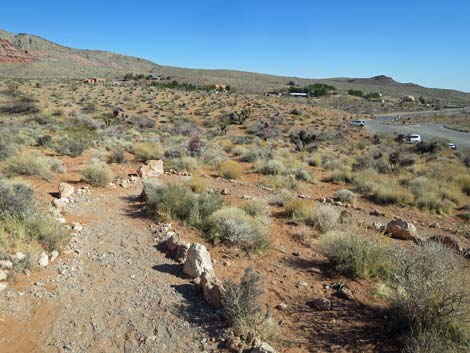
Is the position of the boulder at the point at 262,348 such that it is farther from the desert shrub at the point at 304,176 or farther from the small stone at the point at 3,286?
the desert shrub at the point at 304,176

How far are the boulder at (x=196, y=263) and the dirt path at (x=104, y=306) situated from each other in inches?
6.5

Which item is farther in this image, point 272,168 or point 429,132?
point 429,132

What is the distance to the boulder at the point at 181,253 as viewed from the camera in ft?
17.9

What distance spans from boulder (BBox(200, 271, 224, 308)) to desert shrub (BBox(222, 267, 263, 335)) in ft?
0.47

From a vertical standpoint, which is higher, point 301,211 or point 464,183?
point 464,183

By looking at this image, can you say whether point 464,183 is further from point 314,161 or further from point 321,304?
point 321,304

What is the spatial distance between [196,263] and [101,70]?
3796 inches

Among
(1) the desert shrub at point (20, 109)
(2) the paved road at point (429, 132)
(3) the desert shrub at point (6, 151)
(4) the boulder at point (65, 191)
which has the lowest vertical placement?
(4) the boulder at point (65, 191)

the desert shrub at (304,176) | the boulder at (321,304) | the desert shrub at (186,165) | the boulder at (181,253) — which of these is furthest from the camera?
the desert shrub at (304,176)

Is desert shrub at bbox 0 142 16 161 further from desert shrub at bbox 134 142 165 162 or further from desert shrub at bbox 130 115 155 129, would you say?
desert shrub at bbox 130 115 155 129

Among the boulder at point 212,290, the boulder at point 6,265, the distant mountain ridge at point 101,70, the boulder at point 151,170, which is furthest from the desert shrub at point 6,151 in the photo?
the distant mountain ridge at point 101,70

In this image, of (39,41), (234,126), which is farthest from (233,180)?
(39,41)

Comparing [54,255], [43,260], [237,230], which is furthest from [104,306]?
[237,230]

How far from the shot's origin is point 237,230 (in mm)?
6188
